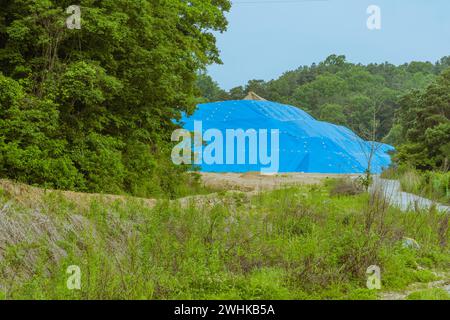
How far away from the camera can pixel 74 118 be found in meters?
13.1

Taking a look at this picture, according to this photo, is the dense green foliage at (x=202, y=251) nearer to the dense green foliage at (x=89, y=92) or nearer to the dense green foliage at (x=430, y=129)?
the dense green foliage at (x=89, y=92)

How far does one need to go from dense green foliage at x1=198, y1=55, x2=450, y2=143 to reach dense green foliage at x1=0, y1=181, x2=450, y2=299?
144 ft

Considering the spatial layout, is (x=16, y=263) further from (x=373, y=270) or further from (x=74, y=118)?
(x=74, y=118)

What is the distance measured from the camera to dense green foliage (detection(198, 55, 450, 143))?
5598cm

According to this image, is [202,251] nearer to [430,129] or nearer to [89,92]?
[89,92]

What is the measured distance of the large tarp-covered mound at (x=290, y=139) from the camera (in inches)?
1313

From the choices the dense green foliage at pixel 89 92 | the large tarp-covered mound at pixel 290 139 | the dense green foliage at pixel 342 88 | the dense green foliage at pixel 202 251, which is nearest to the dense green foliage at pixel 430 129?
the large tarp-covered mound at pixel 290 139

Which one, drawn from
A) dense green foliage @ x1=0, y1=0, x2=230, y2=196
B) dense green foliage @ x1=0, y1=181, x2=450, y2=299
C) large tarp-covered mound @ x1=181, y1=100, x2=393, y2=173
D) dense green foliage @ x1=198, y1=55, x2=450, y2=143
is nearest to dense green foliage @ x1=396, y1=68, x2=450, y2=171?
large tarp-covered mound @ x1=181, y1=100, x2=393, y2=173

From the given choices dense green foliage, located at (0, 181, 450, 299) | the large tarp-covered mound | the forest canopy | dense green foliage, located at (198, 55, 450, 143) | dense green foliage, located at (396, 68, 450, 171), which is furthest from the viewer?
dense green foliage, located at (198, 55, 450, 143)

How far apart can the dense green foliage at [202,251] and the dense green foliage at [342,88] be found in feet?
144

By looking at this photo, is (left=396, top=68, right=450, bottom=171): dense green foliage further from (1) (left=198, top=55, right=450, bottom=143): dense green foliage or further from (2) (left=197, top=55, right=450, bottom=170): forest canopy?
(1) (left=198, top=55, right=450, bottom=143): dense green foliage

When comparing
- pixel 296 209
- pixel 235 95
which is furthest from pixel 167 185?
pixel 235 95

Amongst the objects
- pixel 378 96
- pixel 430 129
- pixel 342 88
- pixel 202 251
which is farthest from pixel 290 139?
pixel 342 88

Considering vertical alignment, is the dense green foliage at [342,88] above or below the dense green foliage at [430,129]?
above
